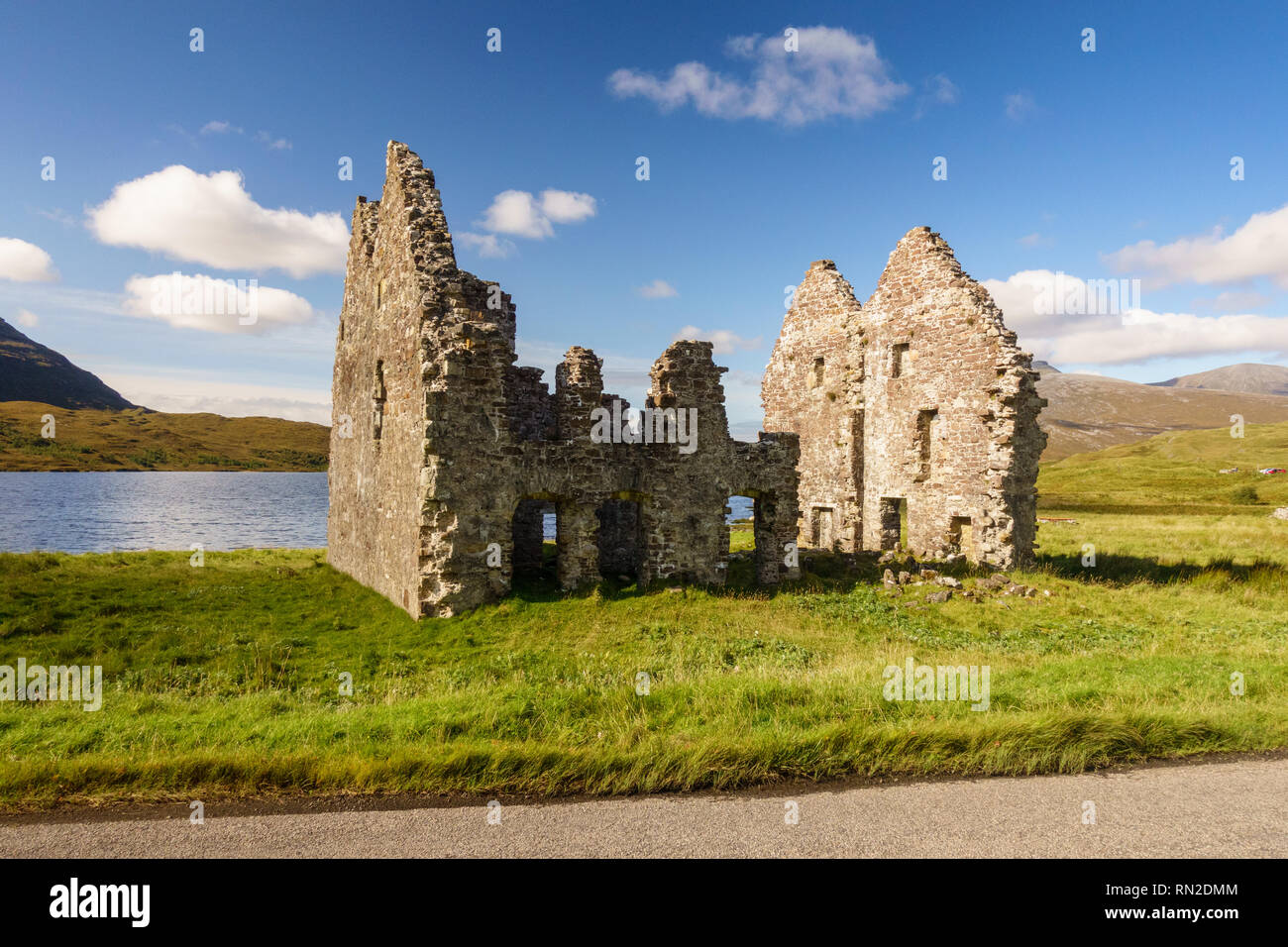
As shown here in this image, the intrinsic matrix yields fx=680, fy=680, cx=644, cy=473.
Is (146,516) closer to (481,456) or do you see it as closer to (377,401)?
(377,401)

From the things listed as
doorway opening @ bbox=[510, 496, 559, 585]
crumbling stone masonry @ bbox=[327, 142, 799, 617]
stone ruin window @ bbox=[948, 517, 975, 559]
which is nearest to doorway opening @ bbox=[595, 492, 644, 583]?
crumbling stone masonry @ bbox=[327, 142, 799, 617]

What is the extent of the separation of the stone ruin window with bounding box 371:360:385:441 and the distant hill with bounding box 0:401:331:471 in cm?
15622

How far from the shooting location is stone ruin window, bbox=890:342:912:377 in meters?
26.5

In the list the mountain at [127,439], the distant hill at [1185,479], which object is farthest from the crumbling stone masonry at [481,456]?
the mountain at [127,439]

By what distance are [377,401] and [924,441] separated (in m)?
19.4

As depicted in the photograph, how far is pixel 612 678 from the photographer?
11.9 m

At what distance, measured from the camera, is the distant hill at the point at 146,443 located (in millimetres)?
140500

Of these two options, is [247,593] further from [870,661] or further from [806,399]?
[806,399]

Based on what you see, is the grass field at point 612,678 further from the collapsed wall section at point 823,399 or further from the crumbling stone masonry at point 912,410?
the collapsed wall section at point 823,399

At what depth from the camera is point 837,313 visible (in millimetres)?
29281

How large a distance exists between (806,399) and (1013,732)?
23.3m

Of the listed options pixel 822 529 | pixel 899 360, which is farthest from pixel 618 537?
pixel 899 360

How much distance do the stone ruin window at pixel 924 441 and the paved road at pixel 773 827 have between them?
19.1 metres
